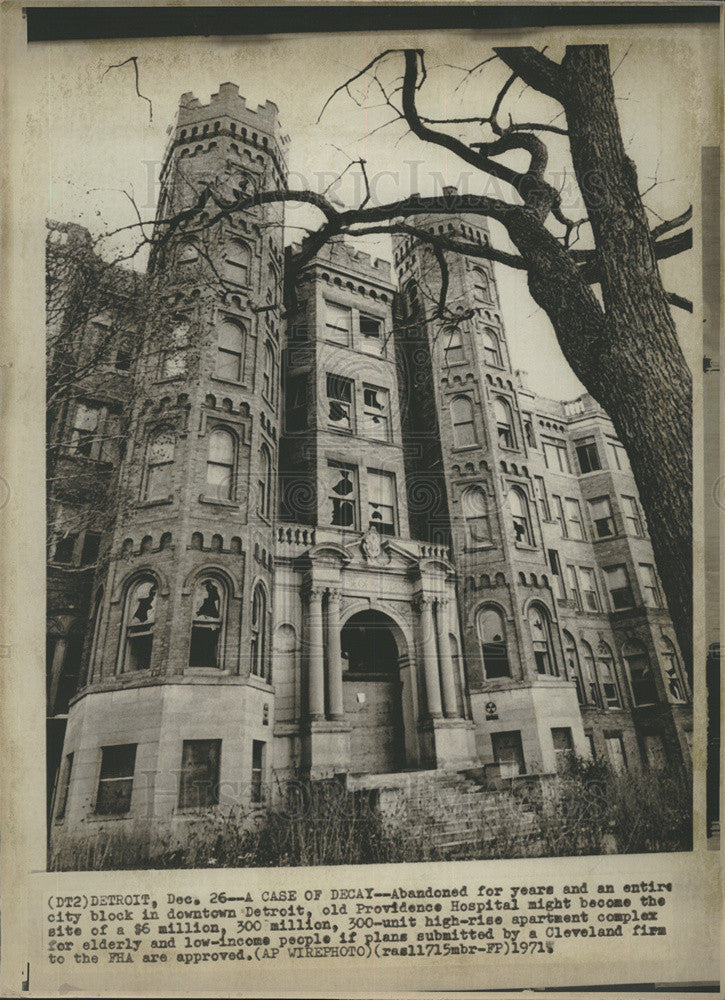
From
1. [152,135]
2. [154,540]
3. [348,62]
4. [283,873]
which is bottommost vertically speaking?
[283,873]

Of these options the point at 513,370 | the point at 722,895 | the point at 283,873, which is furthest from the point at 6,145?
the point at 722,895

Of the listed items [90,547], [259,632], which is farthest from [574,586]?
[90,547]

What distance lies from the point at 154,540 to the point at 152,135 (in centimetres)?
476

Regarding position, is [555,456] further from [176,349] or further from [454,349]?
[176,349]

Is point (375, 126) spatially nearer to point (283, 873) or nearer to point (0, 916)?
point (283, 873)

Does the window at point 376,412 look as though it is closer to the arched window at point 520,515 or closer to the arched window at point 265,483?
the arched window at point 265,483

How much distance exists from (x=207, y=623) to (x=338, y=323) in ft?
15.0

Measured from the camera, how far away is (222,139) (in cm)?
731

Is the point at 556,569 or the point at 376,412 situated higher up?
the point at 376,412

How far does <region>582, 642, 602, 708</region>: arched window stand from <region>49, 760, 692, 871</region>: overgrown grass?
98 centimetres

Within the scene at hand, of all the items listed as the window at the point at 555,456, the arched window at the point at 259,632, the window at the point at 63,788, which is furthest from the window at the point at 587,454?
the window at the point at 63,788

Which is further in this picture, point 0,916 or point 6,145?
point 6,145

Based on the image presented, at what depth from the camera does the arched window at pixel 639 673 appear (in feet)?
23.5

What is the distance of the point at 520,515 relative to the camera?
8.67 metres
